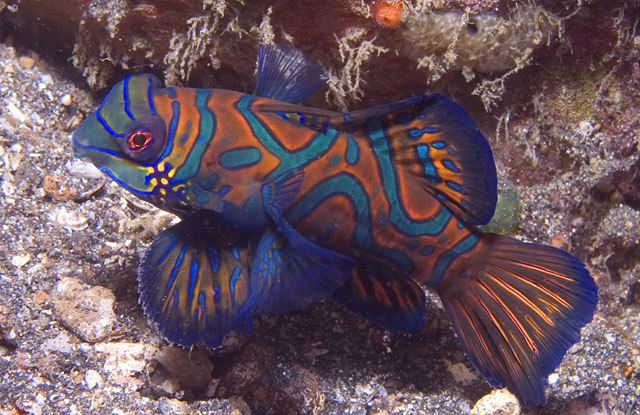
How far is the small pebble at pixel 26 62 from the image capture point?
177 inches

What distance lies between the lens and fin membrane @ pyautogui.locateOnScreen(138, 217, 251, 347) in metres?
2.65

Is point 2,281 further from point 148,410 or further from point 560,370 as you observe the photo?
point 560,370

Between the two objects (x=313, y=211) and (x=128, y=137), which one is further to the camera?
(x=313, y=211)

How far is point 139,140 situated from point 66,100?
8.91ft

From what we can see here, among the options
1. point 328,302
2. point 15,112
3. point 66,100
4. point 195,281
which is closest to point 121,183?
point 195,281

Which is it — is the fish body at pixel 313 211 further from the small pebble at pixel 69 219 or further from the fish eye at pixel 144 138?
the small pebble at pixel 69 219

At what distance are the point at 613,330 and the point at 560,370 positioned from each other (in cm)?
75

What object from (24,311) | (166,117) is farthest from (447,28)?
(24,311)

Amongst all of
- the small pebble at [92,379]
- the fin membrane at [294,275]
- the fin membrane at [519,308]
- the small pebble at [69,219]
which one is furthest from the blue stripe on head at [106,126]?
the fin membrane at [519,308]

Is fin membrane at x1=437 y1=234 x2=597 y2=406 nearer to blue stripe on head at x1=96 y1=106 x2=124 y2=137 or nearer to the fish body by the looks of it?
the fish body

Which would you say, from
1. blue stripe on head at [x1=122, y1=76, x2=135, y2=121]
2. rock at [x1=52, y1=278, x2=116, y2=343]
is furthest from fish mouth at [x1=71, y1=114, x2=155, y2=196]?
rock at [x1=52, y1=278, x2=116, y2=343]

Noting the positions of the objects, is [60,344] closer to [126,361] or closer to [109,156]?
[126,361]

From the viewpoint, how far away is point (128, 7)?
3.40 m

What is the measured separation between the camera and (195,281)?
8.94ft
